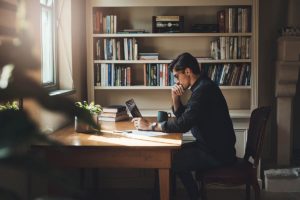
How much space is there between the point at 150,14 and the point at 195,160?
6.71ft

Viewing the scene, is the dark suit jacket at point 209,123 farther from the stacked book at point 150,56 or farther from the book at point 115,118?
the stacked book at point 150,56

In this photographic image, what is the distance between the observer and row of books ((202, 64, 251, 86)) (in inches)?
195

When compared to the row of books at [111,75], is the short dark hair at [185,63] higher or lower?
higher

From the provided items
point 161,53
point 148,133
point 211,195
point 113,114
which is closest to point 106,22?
point 161,53

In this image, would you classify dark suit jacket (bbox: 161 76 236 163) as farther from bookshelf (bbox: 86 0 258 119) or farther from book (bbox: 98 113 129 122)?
bookshelf (bbox: 86 0 258 119)

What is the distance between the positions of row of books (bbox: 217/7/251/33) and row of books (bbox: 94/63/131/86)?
3.33ft

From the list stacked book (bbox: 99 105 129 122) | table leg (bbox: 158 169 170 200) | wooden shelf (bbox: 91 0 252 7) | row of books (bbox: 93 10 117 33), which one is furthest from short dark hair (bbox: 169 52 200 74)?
row of books (bbox: 93 10 117 33)

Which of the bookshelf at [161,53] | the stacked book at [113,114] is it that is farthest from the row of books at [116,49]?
the stacked book at [113,114]

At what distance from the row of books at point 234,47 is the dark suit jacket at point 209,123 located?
4.52 ft

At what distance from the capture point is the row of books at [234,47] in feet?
16.1

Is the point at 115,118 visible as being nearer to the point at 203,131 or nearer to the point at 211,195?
the point at 203,131

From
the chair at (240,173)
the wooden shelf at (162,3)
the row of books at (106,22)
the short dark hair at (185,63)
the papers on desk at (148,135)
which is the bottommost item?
the chair at (240,173)

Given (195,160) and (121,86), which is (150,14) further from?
(195,160)

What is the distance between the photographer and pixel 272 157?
5773 mm
